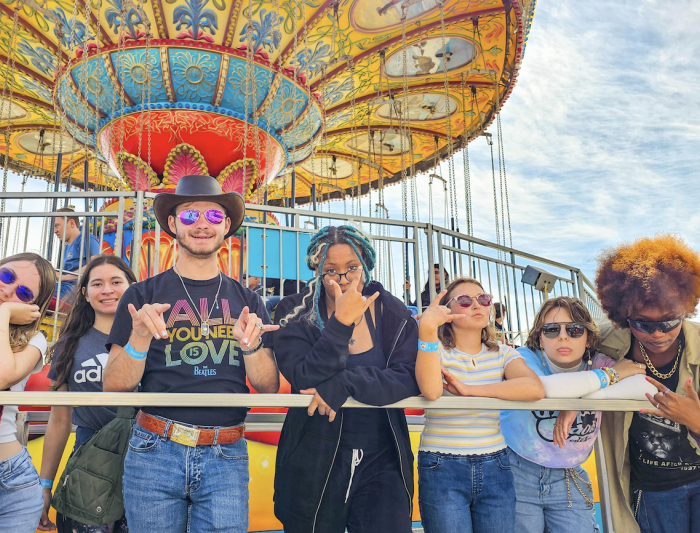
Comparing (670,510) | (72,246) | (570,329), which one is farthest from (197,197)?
(72,246)

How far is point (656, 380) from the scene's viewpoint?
234 cm

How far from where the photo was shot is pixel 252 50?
6.75 m

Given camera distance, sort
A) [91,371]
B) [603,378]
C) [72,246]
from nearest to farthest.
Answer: [603,378] < [91,371] < [72,246]

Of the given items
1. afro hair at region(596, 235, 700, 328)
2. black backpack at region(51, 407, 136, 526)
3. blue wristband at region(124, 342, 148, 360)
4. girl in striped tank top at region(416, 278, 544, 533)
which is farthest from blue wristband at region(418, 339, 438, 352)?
black backpack at region(51, 407, 136, 526)

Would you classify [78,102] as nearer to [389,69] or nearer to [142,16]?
[142,16]

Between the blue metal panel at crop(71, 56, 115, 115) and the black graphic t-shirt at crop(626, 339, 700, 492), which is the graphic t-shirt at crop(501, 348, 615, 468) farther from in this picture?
the blue metal panel at crop(71, 56, 115, 115)

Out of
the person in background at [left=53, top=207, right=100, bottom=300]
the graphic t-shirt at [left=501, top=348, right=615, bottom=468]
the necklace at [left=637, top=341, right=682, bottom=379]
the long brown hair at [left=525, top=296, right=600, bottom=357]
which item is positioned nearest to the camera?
the graphic t-shirt at [left=501, top=348, right=615, bottom=468]

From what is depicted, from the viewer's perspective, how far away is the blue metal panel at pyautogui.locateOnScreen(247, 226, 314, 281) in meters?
5.18

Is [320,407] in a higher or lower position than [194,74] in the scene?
lower

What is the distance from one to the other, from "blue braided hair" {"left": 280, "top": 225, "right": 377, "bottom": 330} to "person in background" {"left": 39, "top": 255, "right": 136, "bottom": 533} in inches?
44.0

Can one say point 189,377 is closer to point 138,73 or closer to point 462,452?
point 462,452

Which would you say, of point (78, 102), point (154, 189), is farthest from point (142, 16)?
point (154, 189)

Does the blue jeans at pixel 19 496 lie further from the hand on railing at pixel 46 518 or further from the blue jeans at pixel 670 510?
the blue jeans at pixel 670 510

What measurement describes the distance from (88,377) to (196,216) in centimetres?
101
